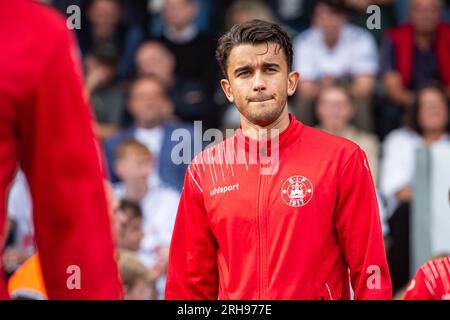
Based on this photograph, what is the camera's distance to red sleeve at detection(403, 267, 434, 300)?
4.21 meters

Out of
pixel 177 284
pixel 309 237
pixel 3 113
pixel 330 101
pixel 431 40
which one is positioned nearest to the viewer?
pixel 3 113

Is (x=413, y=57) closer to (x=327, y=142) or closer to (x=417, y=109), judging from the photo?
(x=417, y=109)

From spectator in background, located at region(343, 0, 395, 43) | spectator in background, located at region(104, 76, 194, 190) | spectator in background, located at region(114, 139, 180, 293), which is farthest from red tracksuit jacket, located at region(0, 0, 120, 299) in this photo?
spectator in background, located at region(343, 0, 395, 43)

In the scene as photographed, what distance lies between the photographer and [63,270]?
7.37ft

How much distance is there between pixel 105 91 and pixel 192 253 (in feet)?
14.7

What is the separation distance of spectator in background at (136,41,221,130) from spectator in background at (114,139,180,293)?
0.65 m

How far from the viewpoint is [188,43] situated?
855cm

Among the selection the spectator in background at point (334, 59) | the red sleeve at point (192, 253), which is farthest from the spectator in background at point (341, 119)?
the red sleeve at point (192, 253)

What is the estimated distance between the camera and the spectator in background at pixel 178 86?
8.22 m

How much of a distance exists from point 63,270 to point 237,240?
5.56ft

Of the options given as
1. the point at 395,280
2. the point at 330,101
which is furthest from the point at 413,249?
the point at 330,101

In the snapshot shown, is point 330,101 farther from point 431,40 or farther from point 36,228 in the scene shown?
point 36,228

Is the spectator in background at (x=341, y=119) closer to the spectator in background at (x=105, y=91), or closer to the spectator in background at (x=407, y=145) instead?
the spectator in background at (x=407, y=145)

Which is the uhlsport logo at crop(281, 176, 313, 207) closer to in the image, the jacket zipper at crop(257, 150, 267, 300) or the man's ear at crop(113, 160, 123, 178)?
the jacket zipper at crop(257, 150, 267, 300)
